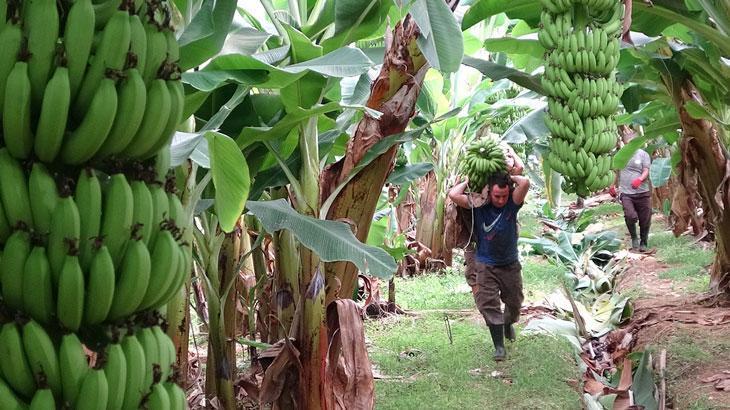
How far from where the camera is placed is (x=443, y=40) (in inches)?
97.6

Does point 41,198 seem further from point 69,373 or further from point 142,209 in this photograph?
point 69,373

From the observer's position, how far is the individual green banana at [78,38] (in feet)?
3.50

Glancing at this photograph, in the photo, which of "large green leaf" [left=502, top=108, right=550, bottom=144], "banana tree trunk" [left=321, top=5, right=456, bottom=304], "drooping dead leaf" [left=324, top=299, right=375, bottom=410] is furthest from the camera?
"large green leaf" [left=502, top=108, right=550, bottom=144]

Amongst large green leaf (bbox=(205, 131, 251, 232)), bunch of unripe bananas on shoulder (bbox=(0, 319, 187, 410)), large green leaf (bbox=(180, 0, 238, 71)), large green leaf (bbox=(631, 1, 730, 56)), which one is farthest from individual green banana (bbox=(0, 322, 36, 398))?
large green leaf (bbox=(631, 1, 730, 56))

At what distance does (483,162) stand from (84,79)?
135 inches

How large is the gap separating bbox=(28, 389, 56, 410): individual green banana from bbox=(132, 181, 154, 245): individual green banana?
10.5 inches

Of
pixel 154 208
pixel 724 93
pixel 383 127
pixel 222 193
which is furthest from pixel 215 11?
pixel 724 93

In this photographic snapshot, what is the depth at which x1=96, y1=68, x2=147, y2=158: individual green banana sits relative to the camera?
1104mm

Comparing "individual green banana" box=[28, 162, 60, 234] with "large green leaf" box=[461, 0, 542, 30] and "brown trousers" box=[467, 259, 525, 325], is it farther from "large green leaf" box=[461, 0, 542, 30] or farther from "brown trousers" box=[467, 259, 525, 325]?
"brown trousers" box=[467, 259, 525, 325]

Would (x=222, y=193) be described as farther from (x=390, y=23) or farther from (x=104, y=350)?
(x=390, y=23)

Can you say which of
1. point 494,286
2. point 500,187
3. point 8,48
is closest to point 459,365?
point 494,286

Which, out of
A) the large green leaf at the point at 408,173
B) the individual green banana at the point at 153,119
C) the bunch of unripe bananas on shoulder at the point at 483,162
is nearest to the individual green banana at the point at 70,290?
the individual green banana at the point at 153,119

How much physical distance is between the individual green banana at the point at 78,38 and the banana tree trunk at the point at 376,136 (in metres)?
1.80

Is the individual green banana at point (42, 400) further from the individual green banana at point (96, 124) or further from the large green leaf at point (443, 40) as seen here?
the large green leaf at point (443, 40)
